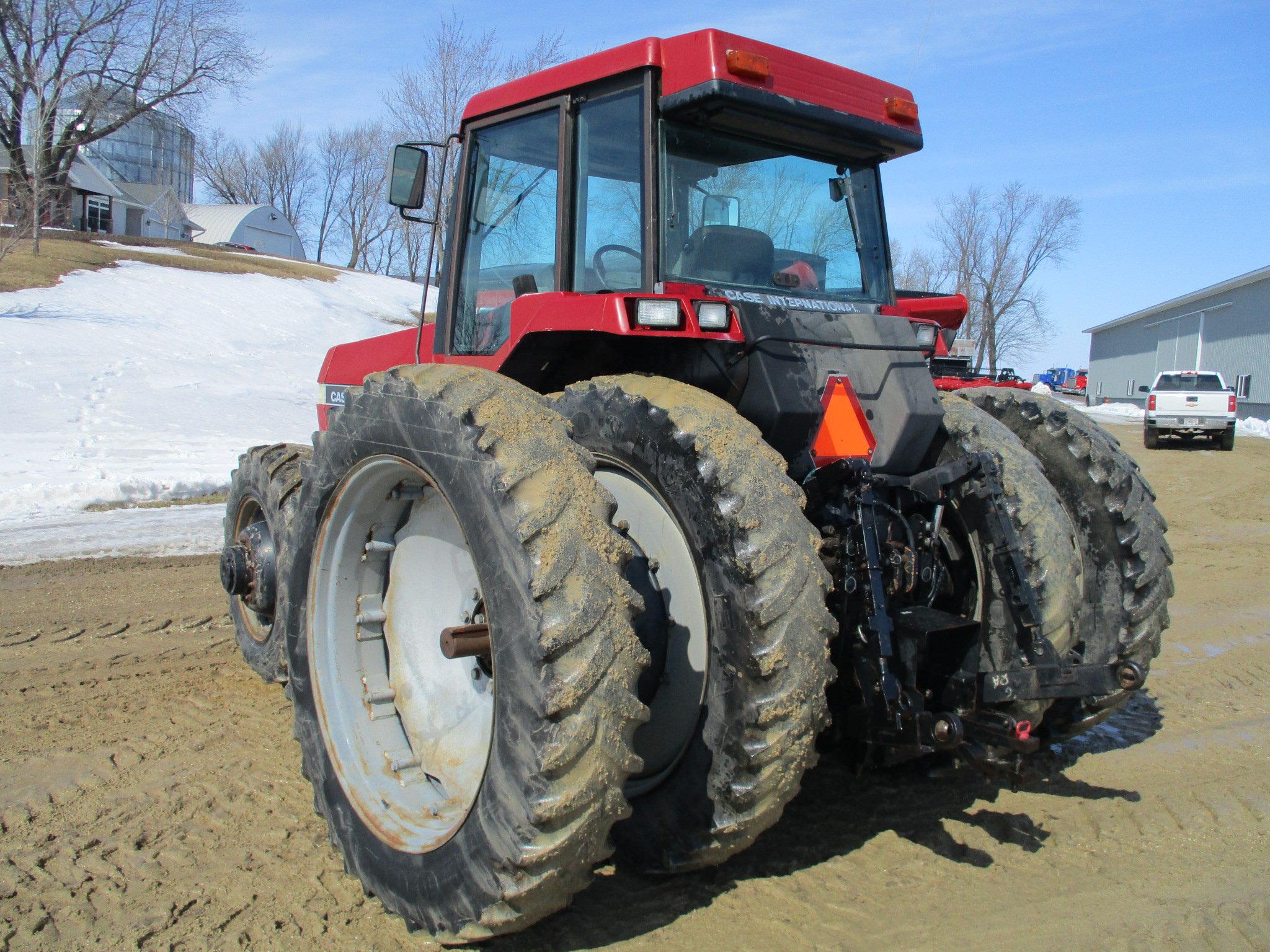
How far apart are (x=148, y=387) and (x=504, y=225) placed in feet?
56.6

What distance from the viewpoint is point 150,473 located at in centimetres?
1159

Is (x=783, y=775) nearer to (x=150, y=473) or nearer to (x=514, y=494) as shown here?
(x=514, y=494)

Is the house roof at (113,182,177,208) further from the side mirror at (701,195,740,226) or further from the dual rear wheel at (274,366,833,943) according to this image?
the dual rear wheel at (274,366,833,943)

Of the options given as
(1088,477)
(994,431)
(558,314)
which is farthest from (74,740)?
(1088,477)

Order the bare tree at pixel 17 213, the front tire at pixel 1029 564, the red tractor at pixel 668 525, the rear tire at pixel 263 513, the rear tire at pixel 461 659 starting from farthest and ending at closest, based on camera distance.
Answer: the bare tree at pixel 17 213
the rear tire at pixel 263 513
the front tire at pixel 1029 564
the red tractor at pixel 668 525
the rear tire at pixel 461 659

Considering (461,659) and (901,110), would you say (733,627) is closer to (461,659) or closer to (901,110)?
(461,659)

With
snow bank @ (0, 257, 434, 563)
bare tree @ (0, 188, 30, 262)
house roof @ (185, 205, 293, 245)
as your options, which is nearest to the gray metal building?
snow bank @ (0, 257, 434, 563)

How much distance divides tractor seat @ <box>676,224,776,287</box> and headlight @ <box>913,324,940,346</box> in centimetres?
61

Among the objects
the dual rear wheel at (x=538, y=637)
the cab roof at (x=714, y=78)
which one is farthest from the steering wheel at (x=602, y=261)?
the dual rear wheel at (x=538, y=637)

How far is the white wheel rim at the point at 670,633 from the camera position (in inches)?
113

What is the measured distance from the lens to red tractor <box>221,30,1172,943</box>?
2320 mm

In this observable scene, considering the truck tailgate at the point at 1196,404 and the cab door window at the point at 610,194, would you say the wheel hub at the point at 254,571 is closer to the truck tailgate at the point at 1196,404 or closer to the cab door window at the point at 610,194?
the cab door window at the point at 610,194

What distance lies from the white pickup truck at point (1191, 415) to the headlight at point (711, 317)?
21.1m

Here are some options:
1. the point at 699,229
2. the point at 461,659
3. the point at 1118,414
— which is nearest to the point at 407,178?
the point at 699,229
